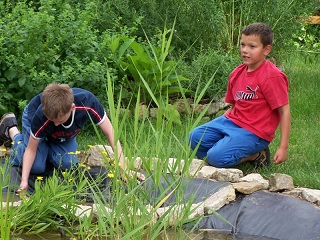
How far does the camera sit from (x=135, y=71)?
802 centimetres

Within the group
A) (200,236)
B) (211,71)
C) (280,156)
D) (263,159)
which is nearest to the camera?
(200,236)

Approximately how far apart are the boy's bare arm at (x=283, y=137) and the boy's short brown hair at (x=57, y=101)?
1.72 meters

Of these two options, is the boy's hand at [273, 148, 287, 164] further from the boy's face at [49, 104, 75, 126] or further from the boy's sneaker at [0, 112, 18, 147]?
the boy's sneaker at [0, 112, 18, 147]

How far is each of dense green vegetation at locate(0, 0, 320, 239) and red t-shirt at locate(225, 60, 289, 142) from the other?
360mm

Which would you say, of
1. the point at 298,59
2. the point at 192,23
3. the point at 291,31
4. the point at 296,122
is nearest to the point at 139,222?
the point at 296,122

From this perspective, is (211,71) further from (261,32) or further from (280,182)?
(280,182)

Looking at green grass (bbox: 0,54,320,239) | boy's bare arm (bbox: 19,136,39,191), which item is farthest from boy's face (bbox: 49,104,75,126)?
green grass (bbox: 0,54,320,239)

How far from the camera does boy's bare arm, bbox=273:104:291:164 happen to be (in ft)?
19.5

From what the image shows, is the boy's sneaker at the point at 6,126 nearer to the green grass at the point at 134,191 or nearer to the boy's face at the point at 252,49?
the green grass at the point at 134,191

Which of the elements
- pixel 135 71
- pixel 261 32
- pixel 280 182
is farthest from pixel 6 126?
pixel 280 182

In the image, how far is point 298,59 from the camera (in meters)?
10.6

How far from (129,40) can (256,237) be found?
3401 mm

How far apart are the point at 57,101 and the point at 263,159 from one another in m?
1.91

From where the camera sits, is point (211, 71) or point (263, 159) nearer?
point (263, 159)
